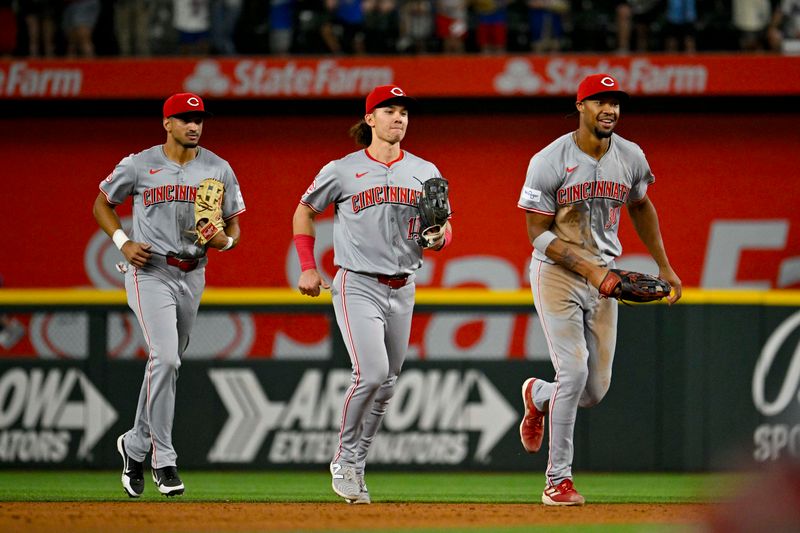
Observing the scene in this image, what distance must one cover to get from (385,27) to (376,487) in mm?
6623

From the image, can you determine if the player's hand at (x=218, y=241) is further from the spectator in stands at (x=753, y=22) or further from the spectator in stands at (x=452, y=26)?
the spectator in stands at (x=753, y=22)

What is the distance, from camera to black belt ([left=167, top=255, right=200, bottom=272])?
6.10 meters

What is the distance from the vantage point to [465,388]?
27.0ft

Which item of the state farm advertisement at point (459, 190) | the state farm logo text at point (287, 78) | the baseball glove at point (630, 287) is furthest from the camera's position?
the state farm advertisement at point (459, 190)

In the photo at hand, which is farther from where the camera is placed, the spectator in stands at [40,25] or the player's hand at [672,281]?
the spectator in stands at [40,25]

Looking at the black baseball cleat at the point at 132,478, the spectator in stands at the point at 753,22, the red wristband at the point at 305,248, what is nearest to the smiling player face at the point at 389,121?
the red wristband at the point at 305,248

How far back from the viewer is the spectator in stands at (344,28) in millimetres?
12453

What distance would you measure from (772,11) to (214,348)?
24.2 ft

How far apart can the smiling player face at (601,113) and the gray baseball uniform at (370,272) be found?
87 centimetres

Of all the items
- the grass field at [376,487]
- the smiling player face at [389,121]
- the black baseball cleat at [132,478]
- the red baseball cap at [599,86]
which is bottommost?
the grass field at [376,487]

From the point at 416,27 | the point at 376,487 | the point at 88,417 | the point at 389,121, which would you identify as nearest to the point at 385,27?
the point at 416,27

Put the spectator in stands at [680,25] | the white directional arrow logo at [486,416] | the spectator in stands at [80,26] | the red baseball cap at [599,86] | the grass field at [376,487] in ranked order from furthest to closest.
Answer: the spectator in stands at [80,26], the spectator in stands at [680,25], the white directional arrow logo at [486,416], the grass field at [376,487], the red baseball cap at [599,86]

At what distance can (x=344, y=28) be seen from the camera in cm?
1265

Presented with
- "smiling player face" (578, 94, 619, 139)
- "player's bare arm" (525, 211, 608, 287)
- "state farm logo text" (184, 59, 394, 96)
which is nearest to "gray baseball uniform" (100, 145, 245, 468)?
"player's bare arm" (525, 211, 608, 287)
